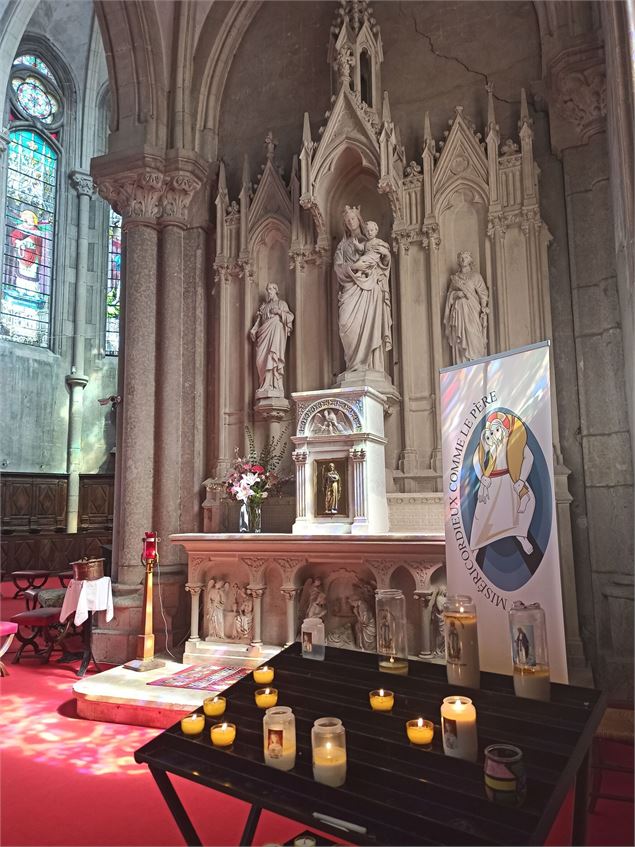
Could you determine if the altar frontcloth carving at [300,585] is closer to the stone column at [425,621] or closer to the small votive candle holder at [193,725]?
the stone column at [425,621]

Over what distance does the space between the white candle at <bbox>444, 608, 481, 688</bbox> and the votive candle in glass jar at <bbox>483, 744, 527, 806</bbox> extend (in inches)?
22.8

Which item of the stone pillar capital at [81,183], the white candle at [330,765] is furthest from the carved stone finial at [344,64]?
the stone pillar capital at [81,183]

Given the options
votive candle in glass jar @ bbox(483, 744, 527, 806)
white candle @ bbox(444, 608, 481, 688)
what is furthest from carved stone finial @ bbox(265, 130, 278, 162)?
votive candle in glass jar @ bbox(483, 744, 527, 806)

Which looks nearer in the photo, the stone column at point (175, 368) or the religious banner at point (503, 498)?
the religious banner at point (503, 498)

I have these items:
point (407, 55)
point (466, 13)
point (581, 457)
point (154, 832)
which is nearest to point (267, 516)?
point (581, 457)

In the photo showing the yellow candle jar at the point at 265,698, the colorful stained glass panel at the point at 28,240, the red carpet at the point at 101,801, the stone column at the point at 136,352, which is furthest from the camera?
the colorful stained glass panel at the point at 28,240

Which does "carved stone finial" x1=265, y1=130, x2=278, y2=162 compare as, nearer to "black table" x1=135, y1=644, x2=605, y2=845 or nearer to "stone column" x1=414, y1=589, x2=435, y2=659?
"stone column" x1=414, y1=589, x2=435, y2=659

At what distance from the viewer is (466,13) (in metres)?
6.91

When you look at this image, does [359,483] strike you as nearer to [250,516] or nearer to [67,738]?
[250,516]

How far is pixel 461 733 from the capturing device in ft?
6.03

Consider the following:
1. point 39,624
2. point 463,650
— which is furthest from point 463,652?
point 39,624

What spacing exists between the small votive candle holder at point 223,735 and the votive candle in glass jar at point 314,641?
0.64 meters

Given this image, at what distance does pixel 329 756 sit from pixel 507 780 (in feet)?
1.58

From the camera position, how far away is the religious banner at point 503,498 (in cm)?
285
